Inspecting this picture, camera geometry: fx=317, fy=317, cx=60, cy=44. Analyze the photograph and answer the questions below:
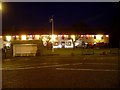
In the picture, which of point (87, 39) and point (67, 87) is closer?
point (67, 87)

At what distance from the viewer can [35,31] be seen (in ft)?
295

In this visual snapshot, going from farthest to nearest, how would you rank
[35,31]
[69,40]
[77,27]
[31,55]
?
1. [77,27]
2. [35,31]
3. [69,40]
4. [31,55]

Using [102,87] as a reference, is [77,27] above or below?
above

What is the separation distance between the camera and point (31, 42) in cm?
4522

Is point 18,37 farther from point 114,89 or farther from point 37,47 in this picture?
point 114,89

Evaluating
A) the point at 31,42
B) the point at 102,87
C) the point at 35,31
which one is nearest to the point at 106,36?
the point at 35,31

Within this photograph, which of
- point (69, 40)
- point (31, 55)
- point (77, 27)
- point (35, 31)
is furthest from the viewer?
point (77, 27)

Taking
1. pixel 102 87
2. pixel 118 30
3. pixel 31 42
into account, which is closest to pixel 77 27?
A: pixel 118 30

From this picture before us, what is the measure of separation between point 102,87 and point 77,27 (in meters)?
88.6

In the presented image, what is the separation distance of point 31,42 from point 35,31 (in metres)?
44.9

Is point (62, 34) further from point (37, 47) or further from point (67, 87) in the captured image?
point (67, 87)

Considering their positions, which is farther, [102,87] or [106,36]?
[106,36]

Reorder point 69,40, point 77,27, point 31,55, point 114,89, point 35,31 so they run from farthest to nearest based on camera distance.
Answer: point 77,27 < point 35,31 < point 69,40 < point 31,55 < point 114,89

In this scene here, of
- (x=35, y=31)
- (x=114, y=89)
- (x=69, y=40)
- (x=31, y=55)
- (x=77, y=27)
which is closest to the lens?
(x=114, y=89)
